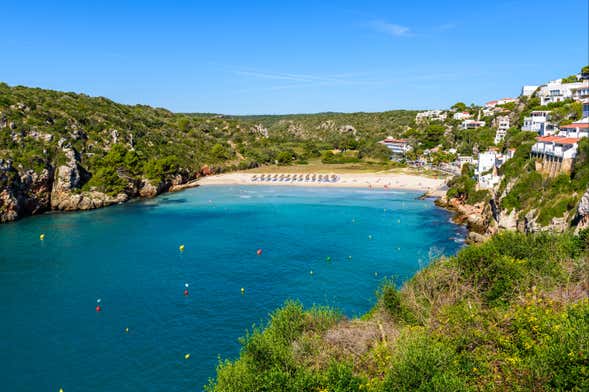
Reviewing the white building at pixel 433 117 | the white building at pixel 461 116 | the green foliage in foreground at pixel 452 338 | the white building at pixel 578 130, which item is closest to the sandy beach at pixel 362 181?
the white building at pixel 578 130

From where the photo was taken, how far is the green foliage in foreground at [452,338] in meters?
11.8

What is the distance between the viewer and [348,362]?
46.1ft

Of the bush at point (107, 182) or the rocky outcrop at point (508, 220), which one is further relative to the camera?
the bush at point (107, 182)

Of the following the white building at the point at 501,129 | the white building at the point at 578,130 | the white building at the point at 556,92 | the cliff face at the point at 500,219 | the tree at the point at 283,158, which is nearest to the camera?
the cliff face at the point at 500,219

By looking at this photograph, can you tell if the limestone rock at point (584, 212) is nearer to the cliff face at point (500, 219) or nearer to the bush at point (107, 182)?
the cliff face at point (500, 219)

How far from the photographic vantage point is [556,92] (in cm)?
8219

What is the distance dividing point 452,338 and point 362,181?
8059 cm

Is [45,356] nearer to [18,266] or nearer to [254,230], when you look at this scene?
[18,266]

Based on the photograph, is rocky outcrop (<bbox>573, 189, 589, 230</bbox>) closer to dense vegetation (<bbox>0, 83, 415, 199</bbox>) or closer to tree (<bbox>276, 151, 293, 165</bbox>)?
dense vegetation (<bbox>0, 83, 415, 199</bbox>)

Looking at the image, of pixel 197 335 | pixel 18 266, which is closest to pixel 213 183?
pixel 18 266

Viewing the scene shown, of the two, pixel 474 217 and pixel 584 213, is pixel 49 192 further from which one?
pixel 584 213

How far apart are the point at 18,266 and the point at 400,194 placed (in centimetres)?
6279

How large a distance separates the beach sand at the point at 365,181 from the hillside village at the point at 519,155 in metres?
9.82

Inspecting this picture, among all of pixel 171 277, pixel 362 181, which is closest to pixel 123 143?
pixel 362 181
